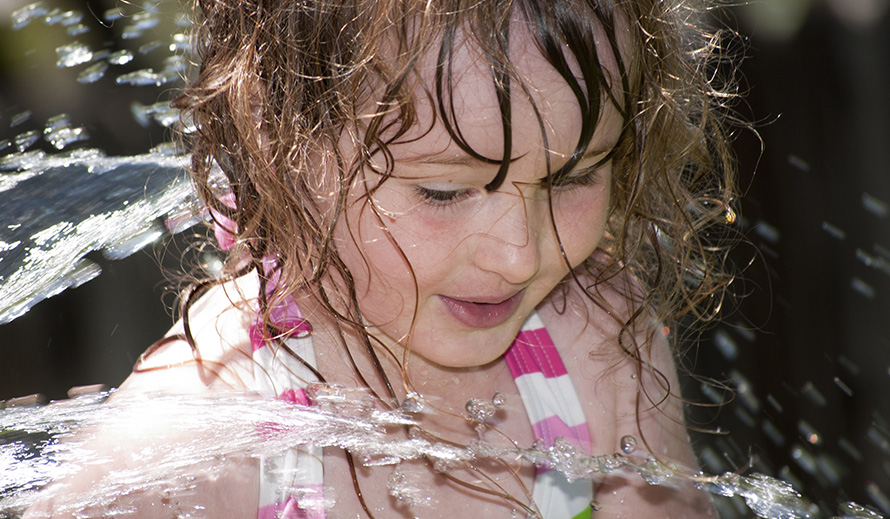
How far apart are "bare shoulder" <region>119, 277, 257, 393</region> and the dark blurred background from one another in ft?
2.58

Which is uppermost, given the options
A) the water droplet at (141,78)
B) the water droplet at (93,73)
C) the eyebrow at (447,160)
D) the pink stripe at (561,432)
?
the eyebrow at (447,160)

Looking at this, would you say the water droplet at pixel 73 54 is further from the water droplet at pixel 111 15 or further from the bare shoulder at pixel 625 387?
the bare shoulder at pixel 625 387

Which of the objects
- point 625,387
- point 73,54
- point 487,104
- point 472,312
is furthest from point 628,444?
point 73,54

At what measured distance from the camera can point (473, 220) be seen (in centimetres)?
88

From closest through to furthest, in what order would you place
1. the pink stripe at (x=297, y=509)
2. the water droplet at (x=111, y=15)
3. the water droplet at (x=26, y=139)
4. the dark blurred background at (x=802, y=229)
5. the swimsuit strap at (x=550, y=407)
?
the pink stripe at (x=297, y=509), the swimsuit strap at (x=550, y=407), the water droplet at (x=26, y=139), the dark blurred background at (x=802, y=229), the water droplet at (x=111, y=15)

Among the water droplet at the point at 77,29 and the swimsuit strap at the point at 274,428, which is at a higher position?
the water droplet at the point at 77,29

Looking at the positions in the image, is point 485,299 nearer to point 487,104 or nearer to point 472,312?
point 472,312

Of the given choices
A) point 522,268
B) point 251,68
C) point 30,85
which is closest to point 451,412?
point 522,268

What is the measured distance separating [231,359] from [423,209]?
300 mm

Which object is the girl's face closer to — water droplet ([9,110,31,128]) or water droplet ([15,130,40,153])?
water droplet ([15,130,40,153])

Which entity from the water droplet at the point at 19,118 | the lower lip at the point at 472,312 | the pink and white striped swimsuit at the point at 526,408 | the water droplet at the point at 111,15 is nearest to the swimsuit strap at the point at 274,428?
the pink and white striped swimsuit at the point at 526,408

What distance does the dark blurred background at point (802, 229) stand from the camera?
1721mm

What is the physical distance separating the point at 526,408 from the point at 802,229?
37.0 inches

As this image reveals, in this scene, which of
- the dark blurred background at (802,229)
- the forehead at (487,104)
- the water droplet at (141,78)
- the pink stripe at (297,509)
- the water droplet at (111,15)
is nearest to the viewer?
the forehead at (487,104)
